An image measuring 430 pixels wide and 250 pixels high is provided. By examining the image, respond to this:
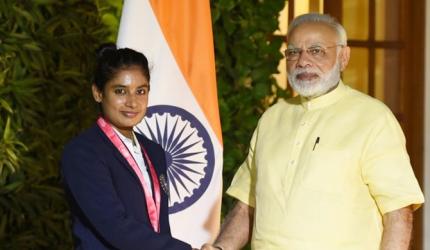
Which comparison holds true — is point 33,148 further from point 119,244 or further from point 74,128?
point 119,244

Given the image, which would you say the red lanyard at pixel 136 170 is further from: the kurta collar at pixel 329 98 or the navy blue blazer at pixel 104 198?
the kurta collar at pixel 329 98

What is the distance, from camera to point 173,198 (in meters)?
3.48

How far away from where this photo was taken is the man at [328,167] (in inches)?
102

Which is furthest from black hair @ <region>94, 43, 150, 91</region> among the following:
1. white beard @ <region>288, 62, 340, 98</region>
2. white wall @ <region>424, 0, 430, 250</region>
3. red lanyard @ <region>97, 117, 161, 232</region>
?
white wall @ <region>424, 0, 430, 250</region>

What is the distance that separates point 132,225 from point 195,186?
106 centimetres

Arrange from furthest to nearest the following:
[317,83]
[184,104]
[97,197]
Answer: [184,104], [317,83], [97,197]

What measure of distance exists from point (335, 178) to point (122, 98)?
58cm

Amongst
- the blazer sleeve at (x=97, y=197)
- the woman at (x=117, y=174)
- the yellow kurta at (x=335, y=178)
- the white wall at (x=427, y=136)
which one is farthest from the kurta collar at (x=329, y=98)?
the white wall at (x=427, y=136)

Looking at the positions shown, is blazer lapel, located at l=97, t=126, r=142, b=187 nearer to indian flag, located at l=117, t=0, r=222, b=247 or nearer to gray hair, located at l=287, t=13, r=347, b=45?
gray hair, located at l=287, t=13, r=347, b=45

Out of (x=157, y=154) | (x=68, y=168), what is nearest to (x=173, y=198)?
(x=157, y=154)

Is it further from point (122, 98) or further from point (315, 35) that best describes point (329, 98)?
point (122, 98)

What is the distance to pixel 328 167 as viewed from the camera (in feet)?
8.65

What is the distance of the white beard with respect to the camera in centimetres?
273

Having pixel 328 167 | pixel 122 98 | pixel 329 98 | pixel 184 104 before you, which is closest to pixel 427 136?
pixel 184 104
